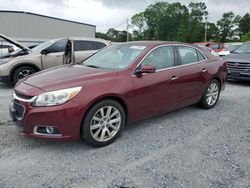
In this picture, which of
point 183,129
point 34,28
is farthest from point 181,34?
point 183,129

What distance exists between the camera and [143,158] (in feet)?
11.1

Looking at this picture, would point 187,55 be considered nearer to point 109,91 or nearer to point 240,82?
point 109,91

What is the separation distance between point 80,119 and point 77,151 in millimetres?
494

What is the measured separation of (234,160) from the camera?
11.0 ft

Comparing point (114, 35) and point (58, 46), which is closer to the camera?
point (58, 46)

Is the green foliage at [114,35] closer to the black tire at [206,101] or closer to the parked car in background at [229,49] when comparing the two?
the parked car in background at [229,49]

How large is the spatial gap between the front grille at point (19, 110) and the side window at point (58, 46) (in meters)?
5.08

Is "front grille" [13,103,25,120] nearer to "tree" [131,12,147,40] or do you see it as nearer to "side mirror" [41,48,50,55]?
"side mirror" [41,48,50,55]

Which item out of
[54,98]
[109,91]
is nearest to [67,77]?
[54,98]

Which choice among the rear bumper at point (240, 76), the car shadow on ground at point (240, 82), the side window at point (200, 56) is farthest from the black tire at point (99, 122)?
the car shadow on ground at point (240, 82)

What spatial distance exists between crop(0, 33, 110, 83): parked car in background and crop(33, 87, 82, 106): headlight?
13.7 ft

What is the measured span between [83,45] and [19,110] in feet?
18.7

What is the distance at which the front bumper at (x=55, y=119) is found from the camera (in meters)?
3.27

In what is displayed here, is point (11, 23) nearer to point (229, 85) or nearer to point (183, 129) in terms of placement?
point (229, 85)
